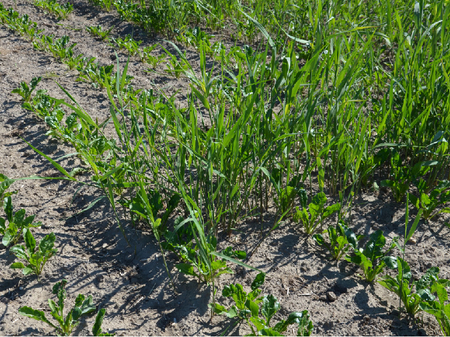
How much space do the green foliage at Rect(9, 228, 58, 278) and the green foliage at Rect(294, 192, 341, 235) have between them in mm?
1113

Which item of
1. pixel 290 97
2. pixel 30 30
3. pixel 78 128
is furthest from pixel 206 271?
pixel 30 30

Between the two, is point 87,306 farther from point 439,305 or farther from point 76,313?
point 439,305

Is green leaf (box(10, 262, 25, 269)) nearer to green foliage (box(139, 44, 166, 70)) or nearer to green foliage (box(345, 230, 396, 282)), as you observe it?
green foliage (box(345, 230, 396, 282))

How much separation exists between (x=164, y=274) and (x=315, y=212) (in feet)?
2.41

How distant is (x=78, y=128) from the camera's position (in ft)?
8.14

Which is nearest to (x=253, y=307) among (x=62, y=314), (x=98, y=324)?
(x=98, y=324)

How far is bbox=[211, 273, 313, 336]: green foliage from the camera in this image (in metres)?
1.44

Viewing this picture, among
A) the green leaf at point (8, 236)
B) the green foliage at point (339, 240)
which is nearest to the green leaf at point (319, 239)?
the green foliage at point (339, 240)

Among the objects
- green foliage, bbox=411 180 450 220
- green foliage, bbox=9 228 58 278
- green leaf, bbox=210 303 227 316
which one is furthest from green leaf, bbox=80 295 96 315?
green foliage, bbox=411 180 450 220

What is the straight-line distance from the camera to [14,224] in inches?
71.5

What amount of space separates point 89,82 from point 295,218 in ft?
7.04

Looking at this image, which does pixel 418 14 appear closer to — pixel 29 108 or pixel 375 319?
pixel 375 319

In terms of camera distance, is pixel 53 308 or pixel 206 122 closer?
pixel 53 308

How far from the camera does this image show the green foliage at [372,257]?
164cm
